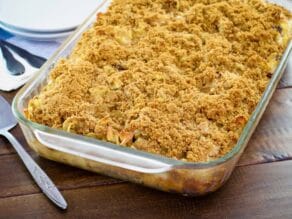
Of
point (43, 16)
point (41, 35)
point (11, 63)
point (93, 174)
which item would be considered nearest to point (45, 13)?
point (43, 16)

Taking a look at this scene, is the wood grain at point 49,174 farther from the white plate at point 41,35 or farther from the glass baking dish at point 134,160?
the white plate at point 41,35

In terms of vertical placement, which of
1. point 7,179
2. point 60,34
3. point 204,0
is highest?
point 204,0

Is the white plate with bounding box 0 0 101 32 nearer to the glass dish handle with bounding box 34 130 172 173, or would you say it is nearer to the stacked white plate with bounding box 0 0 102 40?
the stacked white plate with bounding box 0 0 102 40

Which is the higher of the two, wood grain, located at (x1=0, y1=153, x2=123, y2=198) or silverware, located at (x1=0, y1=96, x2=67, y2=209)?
silverware, located at (x1=0, y1=96, x2=67, y2=209)

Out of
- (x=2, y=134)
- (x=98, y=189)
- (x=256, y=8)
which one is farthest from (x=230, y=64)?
(x=2, y=134)

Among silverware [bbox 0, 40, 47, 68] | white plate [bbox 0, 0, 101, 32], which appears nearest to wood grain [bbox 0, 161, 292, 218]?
silverware [bbox 0, 40, 47, 68]

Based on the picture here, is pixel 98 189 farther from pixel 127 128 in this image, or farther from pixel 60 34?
pixel 60 34

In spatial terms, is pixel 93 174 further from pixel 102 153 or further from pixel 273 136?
pixel 273 136
